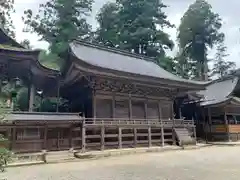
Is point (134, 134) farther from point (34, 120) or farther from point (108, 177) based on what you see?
point (108, 177)

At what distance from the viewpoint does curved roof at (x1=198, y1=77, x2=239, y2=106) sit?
79.5 feet

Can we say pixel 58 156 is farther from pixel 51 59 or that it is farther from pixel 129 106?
pixel 51 59

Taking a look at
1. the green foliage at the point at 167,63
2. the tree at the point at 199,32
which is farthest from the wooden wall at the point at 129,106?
the tree at the point at 199,32

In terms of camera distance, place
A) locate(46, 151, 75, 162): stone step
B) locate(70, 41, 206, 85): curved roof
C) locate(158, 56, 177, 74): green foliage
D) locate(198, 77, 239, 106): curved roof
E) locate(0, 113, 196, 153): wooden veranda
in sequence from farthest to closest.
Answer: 1. locate(158, 56, 177, 74): green foliage
2. locate(198, 77, 239, 106): curved roof
3. locate(70, 41, 206, 85): curved roof
4. locate(0, 113, 196, 153): wooden veranda
5. locate(46, 151, 75, 162): stone step

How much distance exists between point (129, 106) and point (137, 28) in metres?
22.2

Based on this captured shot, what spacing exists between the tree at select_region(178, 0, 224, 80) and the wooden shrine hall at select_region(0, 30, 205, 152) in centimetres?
2592

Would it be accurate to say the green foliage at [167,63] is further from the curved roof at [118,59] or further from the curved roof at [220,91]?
the curved roof at [118,59]

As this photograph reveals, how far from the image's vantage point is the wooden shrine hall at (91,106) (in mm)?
13065

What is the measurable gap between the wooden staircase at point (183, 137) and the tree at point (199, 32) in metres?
26.7

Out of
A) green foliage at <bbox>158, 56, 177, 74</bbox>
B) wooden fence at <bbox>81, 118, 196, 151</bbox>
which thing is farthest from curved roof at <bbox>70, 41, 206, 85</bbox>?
green foliage at <bbox>158, 56, 177, 74</bbox>

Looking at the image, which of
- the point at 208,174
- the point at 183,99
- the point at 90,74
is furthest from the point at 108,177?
the point at 183,99

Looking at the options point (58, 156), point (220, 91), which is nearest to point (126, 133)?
point (58, 156)

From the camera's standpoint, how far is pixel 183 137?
680 inches

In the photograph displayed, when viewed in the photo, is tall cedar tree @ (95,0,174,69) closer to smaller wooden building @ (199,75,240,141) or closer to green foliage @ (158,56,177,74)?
green foliage @ (158,56,177,74)
